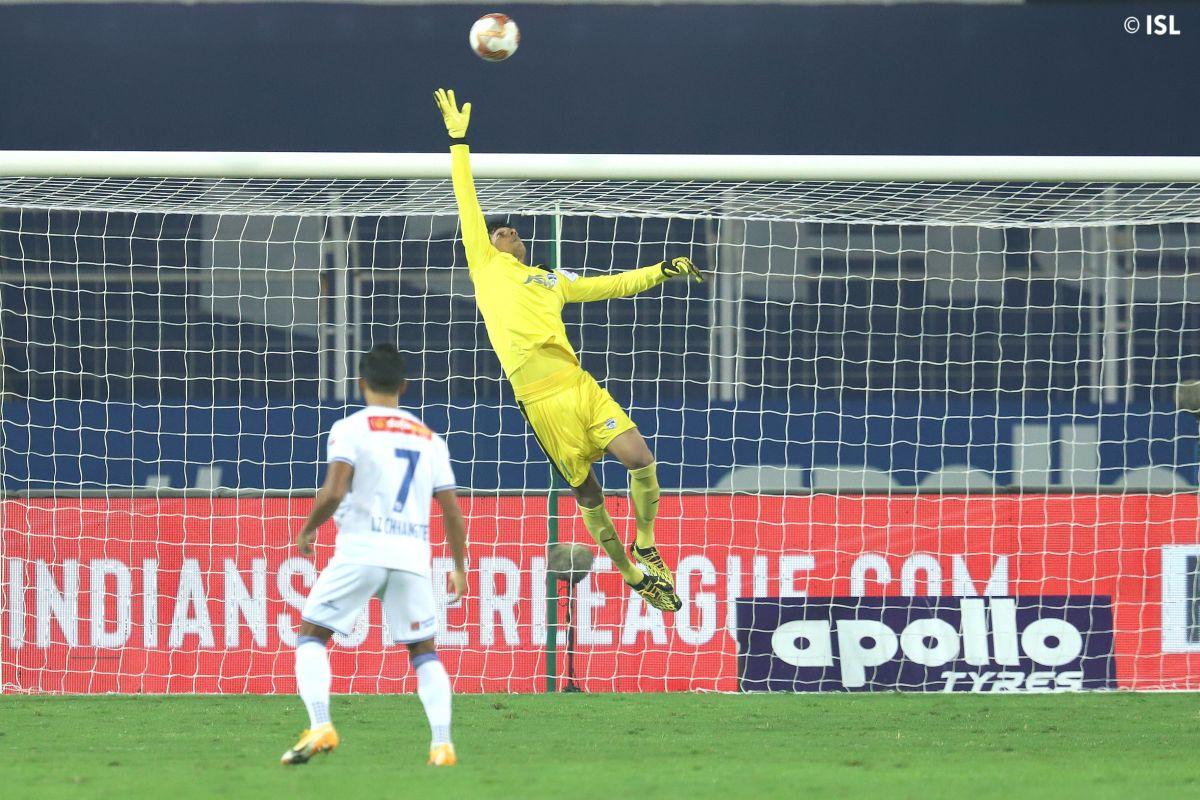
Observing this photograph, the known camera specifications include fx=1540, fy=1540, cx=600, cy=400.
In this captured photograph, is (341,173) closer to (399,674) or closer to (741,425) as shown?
(399,674)

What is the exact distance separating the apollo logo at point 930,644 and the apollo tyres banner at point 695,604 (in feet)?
0.04

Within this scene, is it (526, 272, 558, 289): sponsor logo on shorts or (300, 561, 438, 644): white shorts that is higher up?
(526, 272, 558, 289): sponsor logo on shorts

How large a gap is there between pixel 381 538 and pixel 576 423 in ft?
7.62

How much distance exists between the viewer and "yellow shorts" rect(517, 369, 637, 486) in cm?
735

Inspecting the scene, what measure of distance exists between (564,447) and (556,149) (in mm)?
6925

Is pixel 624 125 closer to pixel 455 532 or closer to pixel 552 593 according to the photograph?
pixel 552 593

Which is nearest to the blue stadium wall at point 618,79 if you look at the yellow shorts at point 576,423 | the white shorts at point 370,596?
the yellow shorts at point 576,423

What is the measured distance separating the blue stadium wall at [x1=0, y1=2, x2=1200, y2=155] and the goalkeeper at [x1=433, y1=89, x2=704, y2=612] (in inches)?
262

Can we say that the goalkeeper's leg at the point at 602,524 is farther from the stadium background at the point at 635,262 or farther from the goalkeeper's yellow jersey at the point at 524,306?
the stadium background at the point at 635,262

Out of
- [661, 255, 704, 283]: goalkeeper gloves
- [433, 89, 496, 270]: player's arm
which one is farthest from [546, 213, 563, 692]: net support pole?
[661, 255, 704, 283]: goalkeeper gloves

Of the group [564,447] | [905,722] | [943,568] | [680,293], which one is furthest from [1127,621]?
[680,293]

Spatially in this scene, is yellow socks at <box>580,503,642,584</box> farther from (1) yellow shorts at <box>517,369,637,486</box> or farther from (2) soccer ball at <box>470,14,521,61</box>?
(2) soccer ball at <box>470,14,521,61</box>

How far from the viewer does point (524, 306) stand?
23.8 ft

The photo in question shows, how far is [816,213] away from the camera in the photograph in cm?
1028
